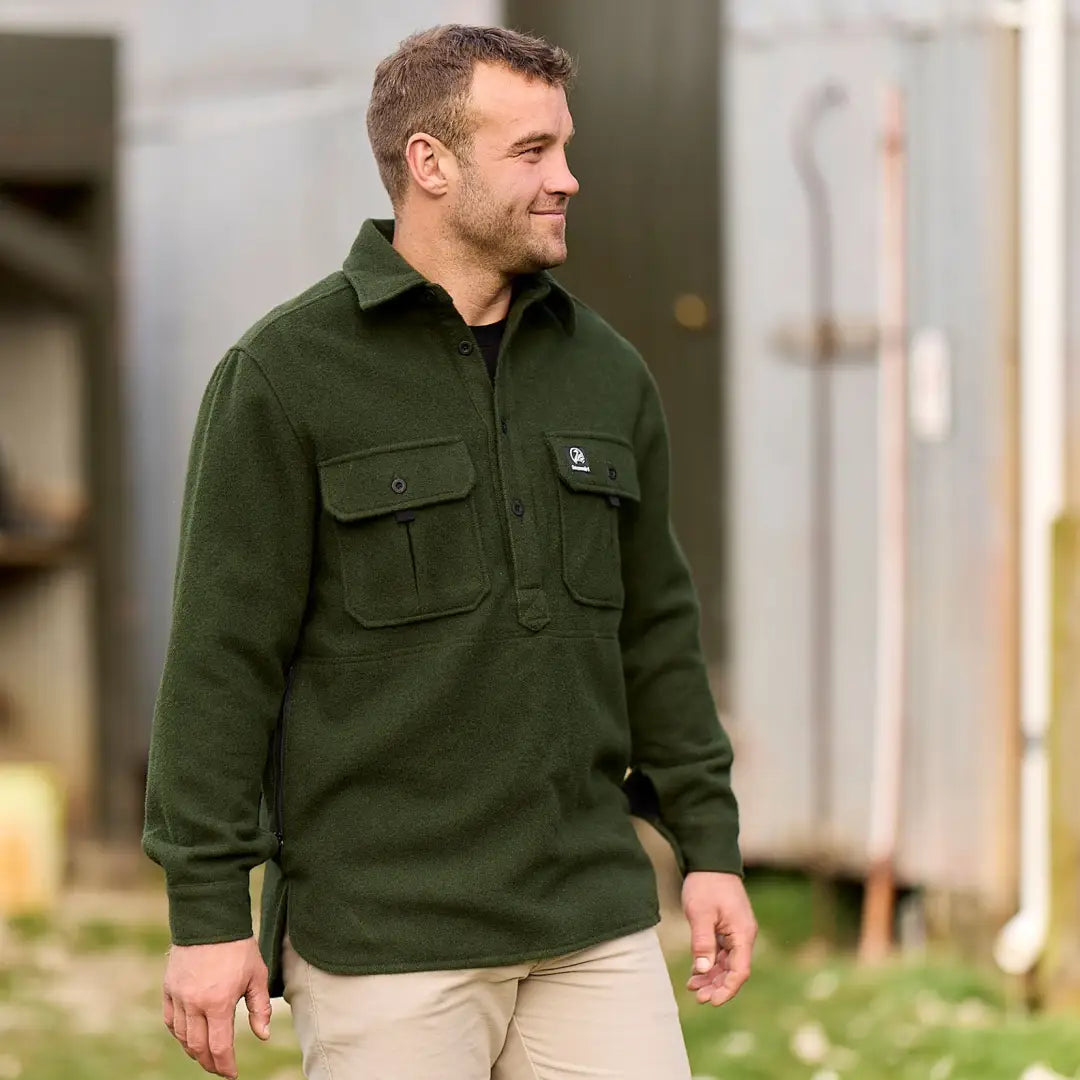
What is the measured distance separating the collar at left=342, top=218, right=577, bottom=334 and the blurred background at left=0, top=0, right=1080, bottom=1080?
2.06m

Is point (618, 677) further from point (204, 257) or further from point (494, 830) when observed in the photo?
point (204, 257)

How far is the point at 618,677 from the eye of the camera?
240cm

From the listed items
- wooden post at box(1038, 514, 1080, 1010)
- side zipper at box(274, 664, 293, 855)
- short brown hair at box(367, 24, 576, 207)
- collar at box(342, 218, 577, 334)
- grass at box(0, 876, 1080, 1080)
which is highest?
short brown hair at box(367, 24, 576, 207)

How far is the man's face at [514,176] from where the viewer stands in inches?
89.2

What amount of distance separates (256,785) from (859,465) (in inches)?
116

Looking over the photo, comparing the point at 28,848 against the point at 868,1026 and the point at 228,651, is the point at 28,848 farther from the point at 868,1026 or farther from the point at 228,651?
the point at 228,651

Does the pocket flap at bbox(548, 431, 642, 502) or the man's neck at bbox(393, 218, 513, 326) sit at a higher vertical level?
the man's neck at bbox(393, 218, 513, 326)

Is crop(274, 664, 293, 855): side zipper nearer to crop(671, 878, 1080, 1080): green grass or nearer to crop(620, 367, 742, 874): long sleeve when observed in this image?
crop(620, 367, 742, 874): long sleeve

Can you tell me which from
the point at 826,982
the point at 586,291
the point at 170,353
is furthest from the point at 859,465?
the point at 170,353

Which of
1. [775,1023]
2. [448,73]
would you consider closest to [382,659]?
[448,73]

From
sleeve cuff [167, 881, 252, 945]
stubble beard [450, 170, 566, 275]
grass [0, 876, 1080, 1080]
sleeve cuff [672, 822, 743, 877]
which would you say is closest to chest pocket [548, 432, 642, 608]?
stubble beard [450, 170, 566, 275]

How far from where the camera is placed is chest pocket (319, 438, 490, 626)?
7.22 feet

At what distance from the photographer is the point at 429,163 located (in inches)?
90.9

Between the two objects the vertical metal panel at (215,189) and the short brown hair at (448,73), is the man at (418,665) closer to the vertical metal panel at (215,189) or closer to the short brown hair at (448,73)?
the short brown hair at (448,73)
